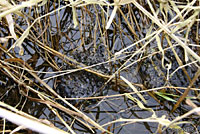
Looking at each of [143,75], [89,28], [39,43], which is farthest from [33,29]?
[143,75]

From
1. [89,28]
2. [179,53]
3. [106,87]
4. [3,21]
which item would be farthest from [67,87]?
[179,53]

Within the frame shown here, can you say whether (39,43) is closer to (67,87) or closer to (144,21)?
(67,87)

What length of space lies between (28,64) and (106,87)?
15.0 inches

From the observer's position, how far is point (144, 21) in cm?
133

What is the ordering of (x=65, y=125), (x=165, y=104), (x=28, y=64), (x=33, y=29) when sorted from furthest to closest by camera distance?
(x=33, y=29) < (x=28, y=64) < (x=165, y=104) < (x=65, y=125)

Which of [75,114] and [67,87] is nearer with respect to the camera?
[75,114]

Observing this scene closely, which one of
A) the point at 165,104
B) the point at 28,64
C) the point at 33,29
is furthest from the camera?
the point at 33,29

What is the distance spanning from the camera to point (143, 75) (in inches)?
47.7

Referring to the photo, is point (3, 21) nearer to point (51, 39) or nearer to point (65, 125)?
point (51, 39)

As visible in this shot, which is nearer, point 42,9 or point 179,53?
point 179,53

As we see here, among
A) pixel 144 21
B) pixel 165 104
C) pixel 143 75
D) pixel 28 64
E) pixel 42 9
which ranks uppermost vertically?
pixel 42 9

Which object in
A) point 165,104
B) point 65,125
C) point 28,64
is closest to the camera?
point 65,125

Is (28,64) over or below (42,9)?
below

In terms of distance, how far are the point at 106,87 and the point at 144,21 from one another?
40cm
